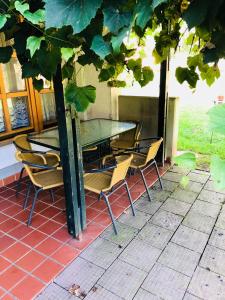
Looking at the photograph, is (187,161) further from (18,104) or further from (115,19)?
(18,104)

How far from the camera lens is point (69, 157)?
210 cm

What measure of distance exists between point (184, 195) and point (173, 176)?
56 centimetres

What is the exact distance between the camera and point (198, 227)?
256 cm

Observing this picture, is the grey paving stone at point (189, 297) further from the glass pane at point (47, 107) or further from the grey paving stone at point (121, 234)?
the glass pane at point (47, 107)

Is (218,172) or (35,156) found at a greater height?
(218,172)

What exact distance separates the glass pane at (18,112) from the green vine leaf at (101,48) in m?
3.14

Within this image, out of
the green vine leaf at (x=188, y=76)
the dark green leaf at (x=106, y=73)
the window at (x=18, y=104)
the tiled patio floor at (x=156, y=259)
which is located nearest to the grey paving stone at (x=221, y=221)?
the tiled patio floor at (x=156, y=259)

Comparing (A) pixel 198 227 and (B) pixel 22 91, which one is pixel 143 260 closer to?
(A) pixel 198 227

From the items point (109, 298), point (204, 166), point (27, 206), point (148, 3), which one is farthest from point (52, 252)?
point (204, 166)

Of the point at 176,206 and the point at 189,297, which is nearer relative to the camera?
the point at 189,297

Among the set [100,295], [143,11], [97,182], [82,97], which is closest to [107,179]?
[97,182]

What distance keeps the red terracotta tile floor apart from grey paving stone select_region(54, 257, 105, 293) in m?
0.06

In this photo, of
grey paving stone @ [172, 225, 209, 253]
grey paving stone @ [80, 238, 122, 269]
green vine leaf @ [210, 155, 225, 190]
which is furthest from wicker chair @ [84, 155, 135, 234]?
green vine leaf @ [210, 155, 225, 190]

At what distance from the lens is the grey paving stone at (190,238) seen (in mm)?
2291
